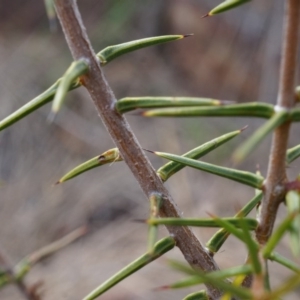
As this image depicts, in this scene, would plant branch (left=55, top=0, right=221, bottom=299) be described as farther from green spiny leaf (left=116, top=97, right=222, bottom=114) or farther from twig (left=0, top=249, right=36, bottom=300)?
twig (left=0, top=249, right=36, bottom=300)

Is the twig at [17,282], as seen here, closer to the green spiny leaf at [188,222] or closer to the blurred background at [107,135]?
the green spiny leaf at [188,222]

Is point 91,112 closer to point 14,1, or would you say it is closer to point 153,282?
point 14,1

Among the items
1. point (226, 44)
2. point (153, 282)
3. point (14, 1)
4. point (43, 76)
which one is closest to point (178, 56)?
point (226, 44)

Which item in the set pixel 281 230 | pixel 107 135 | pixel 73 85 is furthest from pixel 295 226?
pixel 107 135

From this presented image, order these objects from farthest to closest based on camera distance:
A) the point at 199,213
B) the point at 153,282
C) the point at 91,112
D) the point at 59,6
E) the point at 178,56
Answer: the point at 178,56, the point at 91,112, the point at 199,213, the point at 153,282, the point at 59,6

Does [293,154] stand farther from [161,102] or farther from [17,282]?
[17,282]

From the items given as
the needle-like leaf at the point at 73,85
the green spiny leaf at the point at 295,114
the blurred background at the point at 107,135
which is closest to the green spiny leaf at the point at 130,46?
the needle-like leaf at the point at 73,85
